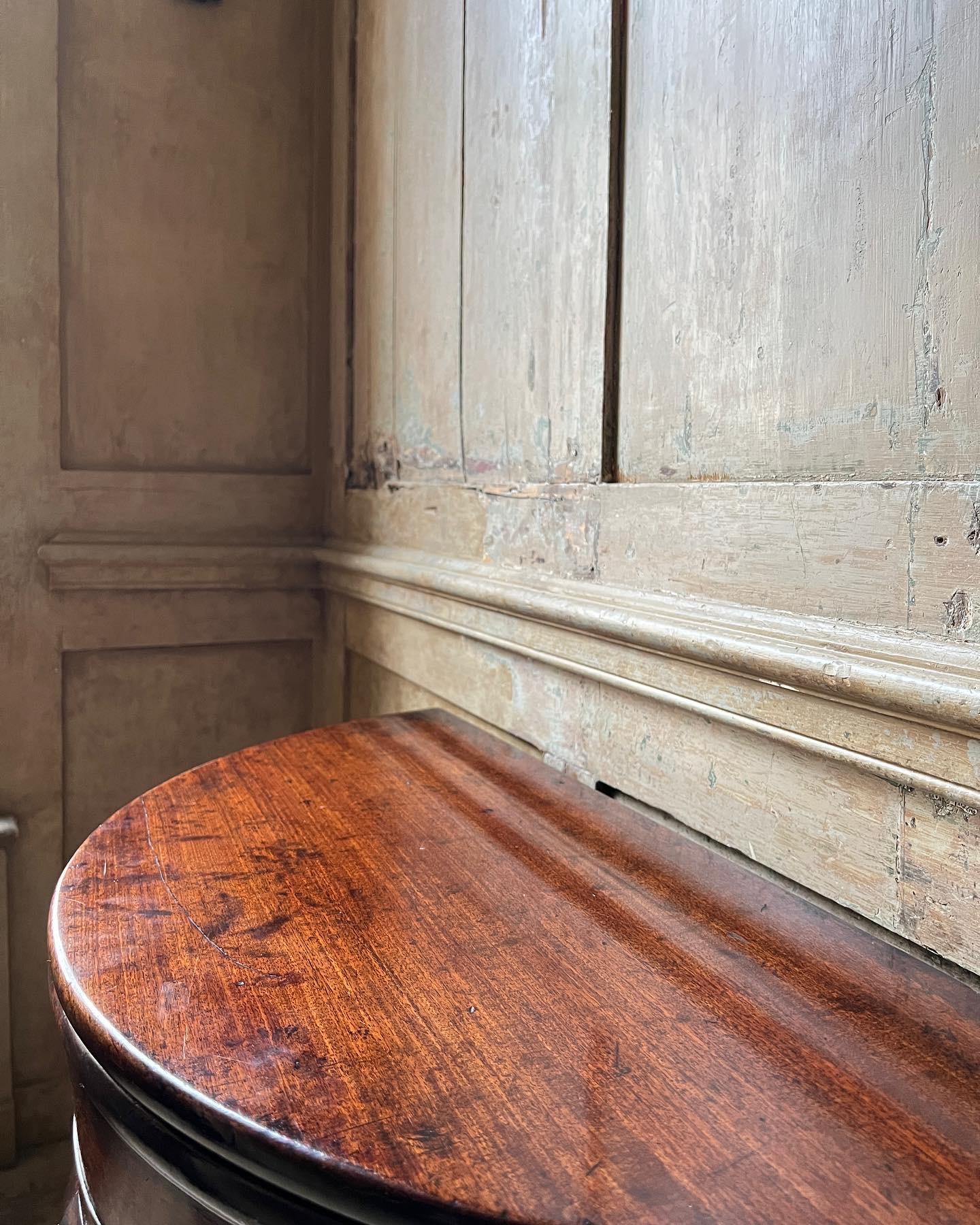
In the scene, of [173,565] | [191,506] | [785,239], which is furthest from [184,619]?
[785,239]

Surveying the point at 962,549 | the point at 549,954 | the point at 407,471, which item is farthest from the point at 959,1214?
the point at 407,471

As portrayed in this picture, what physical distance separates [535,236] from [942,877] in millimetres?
929

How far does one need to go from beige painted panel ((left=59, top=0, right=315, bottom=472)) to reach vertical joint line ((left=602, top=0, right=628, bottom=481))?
1.15 meters

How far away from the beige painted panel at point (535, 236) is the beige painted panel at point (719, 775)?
11.0 inches

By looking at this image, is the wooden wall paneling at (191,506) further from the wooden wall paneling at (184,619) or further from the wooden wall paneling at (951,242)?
the wooden wall paneling at (951,242)

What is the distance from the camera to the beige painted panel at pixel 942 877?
0.66m

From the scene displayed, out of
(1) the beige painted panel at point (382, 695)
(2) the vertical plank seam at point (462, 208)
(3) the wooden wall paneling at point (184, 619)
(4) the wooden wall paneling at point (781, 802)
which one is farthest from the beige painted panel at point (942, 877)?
(3) the wooden wall paneling at point (184, 619)

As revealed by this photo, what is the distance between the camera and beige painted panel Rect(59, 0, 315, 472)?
188cm

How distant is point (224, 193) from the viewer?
1990mm

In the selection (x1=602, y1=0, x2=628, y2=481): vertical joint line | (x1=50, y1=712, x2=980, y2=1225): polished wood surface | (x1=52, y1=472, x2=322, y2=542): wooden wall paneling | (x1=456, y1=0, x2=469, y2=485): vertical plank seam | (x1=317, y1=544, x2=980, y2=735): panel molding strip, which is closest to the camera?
(x1=50, y1=712, x2=980, y2=1225): polished wood surface

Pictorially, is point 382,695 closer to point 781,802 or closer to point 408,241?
point 408,241

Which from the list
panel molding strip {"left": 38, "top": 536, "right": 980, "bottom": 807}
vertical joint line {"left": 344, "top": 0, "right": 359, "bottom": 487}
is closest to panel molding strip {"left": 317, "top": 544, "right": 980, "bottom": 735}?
panel molding strip {"left": 38, "top": 536, "right": 980, "bottom": 807}

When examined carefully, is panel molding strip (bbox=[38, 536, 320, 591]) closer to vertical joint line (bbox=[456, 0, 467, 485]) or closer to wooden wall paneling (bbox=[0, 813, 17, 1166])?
wooden wall paneling (bbox=[0, 813, 17, 1166])

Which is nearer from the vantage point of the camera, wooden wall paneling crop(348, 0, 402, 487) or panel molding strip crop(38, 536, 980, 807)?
panel molding strip crop(38, 536, 980, 807)
